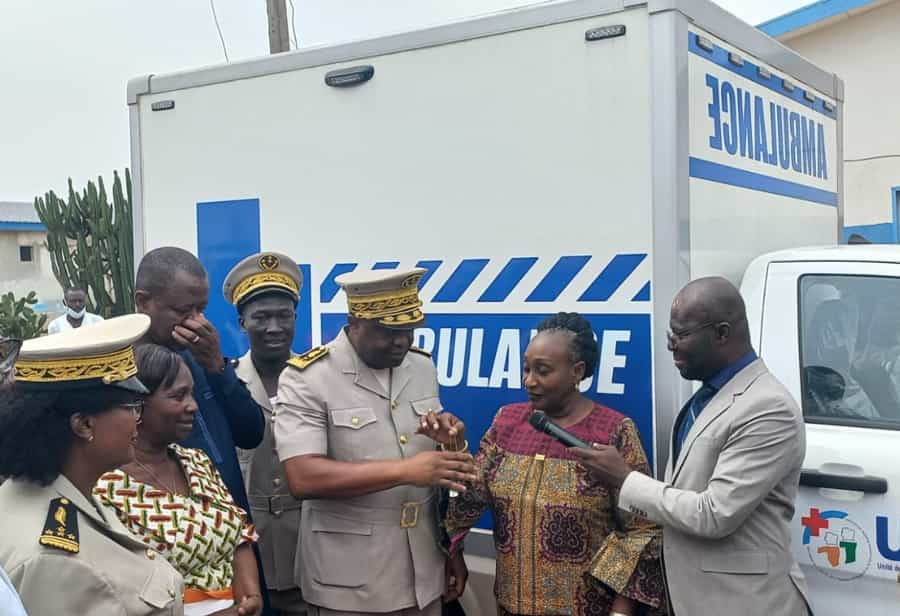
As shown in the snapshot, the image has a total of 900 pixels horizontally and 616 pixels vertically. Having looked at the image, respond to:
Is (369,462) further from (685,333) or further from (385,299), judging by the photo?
(685,333)

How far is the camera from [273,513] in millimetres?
3244

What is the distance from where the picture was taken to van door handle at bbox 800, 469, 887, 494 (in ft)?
9.07

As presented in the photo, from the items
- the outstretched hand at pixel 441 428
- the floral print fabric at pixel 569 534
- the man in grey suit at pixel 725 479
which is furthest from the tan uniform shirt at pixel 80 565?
the man in grey suit at pixel 725 479

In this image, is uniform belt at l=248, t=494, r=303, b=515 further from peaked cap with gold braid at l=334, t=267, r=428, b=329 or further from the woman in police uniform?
the woman in police uniform

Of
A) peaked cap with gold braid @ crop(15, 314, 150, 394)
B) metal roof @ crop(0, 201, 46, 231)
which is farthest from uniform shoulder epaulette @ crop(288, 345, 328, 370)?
metal roof @ crop(0, 201, 46, 231)

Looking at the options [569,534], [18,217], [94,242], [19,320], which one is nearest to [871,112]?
[569,534]

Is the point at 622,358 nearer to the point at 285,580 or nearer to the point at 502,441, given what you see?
the point at 502,441

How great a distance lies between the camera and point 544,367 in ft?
9.45

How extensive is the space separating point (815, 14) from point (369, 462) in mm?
10066

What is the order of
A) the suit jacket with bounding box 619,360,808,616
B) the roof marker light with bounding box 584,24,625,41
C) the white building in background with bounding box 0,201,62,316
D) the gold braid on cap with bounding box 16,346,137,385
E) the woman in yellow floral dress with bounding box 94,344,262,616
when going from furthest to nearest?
the white building in background with bounding box 0,201,62,316 → the roof marker light with bounding box 584,24,625,41 → the suit jacket with bounding box 619,360,808,616 → the woman in yellow floral dress with bounding box 94,344,262,616 → the gold braid on cap with bounding box 16,346,137,385

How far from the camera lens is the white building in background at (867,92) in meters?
10.6

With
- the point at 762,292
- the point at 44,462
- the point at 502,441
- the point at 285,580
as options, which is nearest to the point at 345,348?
the point at 502,441

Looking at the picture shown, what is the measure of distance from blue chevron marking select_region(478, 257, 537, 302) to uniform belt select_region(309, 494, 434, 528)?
34.3 inches

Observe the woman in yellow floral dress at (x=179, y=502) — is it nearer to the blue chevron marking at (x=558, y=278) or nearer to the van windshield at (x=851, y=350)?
the blue chevron marking at (x=558, y=278)
